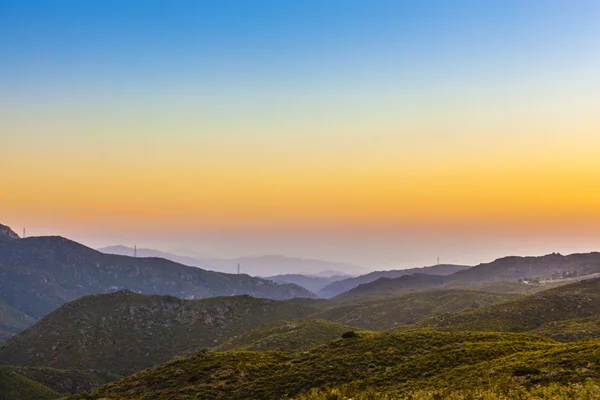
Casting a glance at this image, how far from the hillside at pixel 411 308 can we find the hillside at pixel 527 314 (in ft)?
156

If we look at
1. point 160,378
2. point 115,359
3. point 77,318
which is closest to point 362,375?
point 160,378

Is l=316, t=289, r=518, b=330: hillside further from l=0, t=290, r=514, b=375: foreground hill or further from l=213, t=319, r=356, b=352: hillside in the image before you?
l=213, t=319, r=356, b=352: hillside

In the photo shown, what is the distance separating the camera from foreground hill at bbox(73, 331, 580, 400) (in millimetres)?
38594

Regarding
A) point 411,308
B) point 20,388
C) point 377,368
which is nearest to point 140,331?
point 20,388

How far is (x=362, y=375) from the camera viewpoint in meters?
48.7

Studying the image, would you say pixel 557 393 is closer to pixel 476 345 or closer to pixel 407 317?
pixel 476 345

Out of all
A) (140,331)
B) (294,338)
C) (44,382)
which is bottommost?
(44,382)

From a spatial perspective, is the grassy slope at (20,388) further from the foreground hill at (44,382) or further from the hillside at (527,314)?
the hillside at (527,314)

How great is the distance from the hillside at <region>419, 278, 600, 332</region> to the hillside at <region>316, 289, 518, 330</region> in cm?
4752

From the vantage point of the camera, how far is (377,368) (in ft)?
166

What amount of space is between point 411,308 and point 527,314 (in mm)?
79613

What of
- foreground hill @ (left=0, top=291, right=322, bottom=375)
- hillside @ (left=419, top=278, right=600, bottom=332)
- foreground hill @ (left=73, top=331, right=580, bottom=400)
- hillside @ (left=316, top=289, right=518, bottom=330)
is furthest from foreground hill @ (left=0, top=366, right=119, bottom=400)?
hillside @ (left=419, top=278, right=600, bottom=332)

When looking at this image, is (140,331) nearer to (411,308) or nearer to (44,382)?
(44,382)

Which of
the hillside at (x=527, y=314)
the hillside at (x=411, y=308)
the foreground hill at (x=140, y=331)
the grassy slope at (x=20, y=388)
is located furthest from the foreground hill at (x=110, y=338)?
the hillside at (x=527, y=314)
